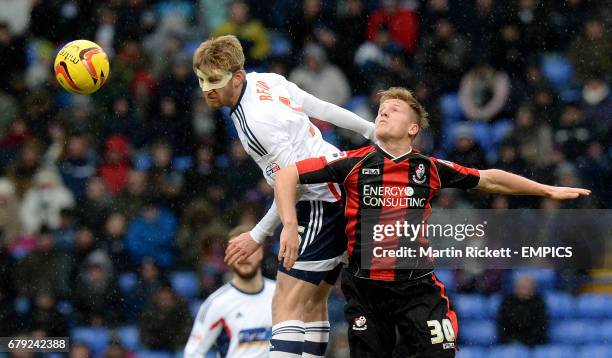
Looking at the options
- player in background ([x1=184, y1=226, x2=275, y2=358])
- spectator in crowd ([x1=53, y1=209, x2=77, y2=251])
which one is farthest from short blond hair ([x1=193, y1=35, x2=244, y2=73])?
spectator in crowd ([x1=53, y1=209, x2=77, y2=251])

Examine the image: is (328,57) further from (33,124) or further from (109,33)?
(33,124)

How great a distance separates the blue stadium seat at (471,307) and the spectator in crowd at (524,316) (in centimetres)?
20

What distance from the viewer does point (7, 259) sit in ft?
35.0

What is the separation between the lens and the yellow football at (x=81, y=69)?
7523 mm

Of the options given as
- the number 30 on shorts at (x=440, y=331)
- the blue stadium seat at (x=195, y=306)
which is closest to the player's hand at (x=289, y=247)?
the number 30 on shorts at (x=440, y=331)

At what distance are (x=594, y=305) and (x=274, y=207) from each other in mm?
4951

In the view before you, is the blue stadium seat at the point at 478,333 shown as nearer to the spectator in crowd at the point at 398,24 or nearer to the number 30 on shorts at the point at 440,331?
the spectator in crowd at the point at 398,24

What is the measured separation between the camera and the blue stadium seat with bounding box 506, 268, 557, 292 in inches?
391

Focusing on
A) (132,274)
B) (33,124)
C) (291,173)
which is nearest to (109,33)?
(33,124)

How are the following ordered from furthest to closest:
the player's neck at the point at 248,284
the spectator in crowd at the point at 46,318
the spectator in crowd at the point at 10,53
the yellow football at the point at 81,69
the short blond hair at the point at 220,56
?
the spectator in crowd at the point at 10,53 → the spectator in crowd at the point at 46,318 → the player's neck at the point at 248,284 → the yellow football at the point at 81,69 → the short blond hair at the point at 220,56

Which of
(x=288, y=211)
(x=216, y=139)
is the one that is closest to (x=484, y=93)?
(x=216, y=139)

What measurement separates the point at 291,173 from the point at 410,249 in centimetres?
75

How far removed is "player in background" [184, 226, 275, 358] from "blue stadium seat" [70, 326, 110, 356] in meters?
2.20

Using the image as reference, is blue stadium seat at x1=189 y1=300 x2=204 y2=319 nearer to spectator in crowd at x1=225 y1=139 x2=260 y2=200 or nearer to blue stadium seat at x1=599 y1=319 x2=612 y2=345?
spectator in crowd at x1=225 y1=139 x2=260 y2=200
